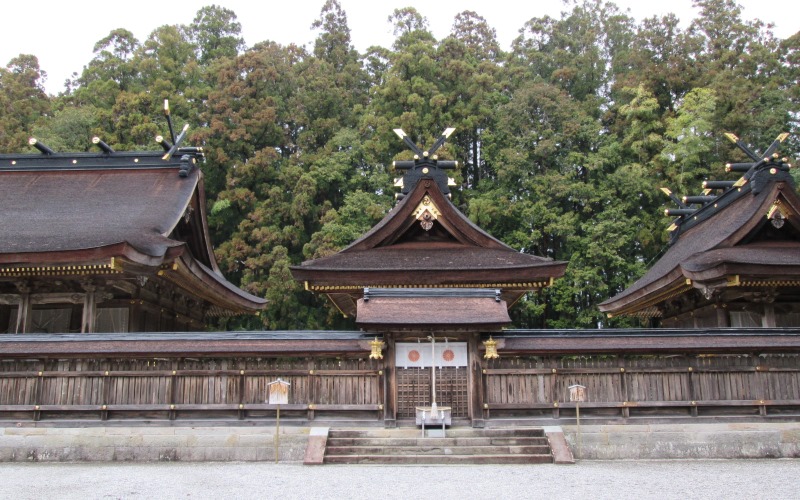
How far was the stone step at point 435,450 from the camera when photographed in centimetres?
1305

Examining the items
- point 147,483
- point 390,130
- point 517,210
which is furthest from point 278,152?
point 147,483

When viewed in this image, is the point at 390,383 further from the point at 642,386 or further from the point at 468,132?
the point at 468,132

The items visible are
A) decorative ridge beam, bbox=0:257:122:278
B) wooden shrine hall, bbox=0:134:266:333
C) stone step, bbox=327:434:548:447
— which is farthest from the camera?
wooden shrine hall, bbox=0:134:266:333

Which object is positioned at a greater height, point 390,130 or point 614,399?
point 390,130

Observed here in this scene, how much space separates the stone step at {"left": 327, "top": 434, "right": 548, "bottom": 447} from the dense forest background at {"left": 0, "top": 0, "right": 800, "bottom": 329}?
19929 millimetres

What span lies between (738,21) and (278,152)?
28.9 metres

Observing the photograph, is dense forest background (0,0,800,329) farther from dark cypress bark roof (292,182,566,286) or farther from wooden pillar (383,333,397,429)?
wooden pillar (383,333,397,429)

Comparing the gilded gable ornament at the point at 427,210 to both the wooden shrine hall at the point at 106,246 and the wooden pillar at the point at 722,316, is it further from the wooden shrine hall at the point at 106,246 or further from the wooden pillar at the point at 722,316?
the wooden pillar at the point at 722,316

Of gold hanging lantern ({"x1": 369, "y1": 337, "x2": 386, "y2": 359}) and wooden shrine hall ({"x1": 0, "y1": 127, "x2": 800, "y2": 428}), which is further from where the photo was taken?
wooden shrine hall ({"x1": 0, "y1": 127, "x2": 800, "y2": 428})

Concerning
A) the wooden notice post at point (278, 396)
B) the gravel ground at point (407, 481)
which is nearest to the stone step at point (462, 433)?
the wooden notice post at point (278, 396)

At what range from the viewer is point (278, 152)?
1585 inches

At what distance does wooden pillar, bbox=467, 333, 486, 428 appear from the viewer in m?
14.2

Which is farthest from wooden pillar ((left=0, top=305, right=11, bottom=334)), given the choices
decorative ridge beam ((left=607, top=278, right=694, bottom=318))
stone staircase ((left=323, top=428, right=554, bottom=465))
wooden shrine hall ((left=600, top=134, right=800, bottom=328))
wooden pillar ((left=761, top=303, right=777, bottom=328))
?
wooden pillar ((left=761, top=303, right=777, bottom=328))

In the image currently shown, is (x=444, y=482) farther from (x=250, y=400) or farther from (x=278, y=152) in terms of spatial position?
(x=278, y=152)
